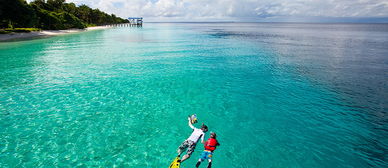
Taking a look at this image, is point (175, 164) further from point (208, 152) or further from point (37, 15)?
point (37, 15)

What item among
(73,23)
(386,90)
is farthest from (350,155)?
(73,23)

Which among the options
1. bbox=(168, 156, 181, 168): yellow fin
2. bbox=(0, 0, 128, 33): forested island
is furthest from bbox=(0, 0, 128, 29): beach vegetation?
bbox=(168, 156, 181, 168): yellow fin

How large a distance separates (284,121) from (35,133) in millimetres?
16752

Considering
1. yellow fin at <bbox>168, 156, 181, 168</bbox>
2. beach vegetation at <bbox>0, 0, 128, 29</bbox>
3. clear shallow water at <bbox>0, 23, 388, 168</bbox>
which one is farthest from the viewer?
beach vegetation at <bbox>0, 0, 128, 29</bbox>

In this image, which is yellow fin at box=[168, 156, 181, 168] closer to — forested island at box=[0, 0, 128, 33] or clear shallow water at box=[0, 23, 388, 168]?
clear shallow water at box=[0, 23, 388, 168]

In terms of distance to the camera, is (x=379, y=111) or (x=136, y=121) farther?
(x=379, y=111)

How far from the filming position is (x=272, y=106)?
15828 millimetres

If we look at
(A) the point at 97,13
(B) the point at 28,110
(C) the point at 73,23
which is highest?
(A) the point at 97,13

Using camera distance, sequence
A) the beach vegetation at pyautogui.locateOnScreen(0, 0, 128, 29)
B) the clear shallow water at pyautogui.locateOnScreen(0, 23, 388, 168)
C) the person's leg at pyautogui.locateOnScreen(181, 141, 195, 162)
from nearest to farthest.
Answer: the person's leg at pyautogui.locateOnScreen(181, 141, 195, 162) < the clear shallow water at pyautogui.locateOnScreen(0, 23, 388, 168) < the beach vegetation at pyautogui.locateOnScreen(0, 0, 128, 29)

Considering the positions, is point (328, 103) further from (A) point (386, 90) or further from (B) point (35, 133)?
(B) point (35, 133)

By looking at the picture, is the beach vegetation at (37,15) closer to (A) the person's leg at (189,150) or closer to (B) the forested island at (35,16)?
(B) the forested island at (35,16)

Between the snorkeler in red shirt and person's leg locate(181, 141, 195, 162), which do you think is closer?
the snorkeler in red shirt

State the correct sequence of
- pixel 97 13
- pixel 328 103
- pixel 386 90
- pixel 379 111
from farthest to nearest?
pixel 97 13, pixel 386 90, pixel 328 103, pixel 379 111

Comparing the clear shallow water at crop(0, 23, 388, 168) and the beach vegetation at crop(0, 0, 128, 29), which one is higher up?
the beach vegetation at crop(0, 0, 128, 29)
